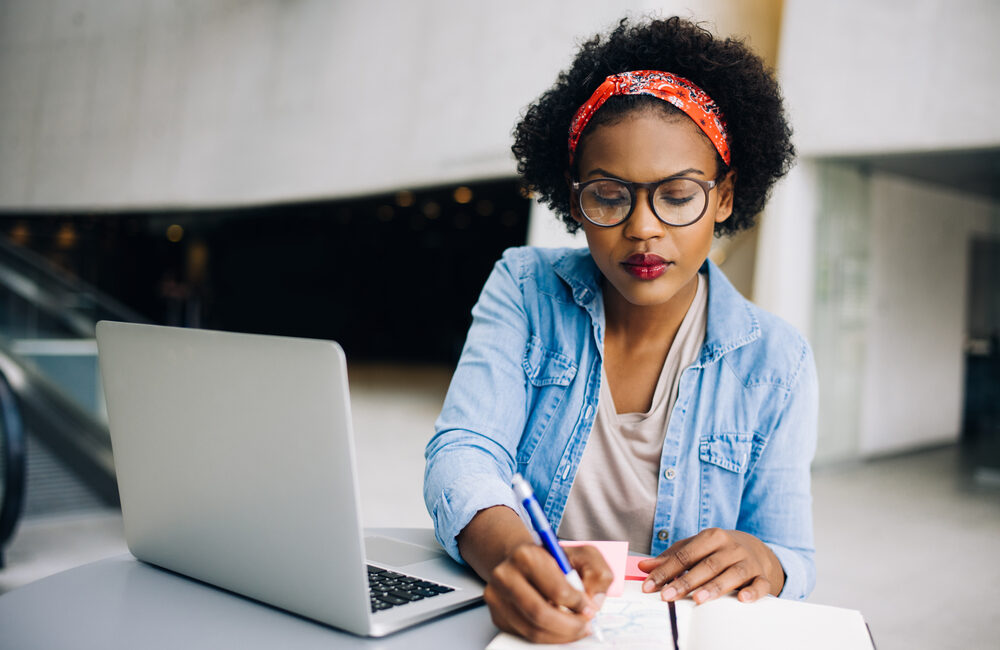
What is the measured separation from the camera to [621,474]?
134 centimetres

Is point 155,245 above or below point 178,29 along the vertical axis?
below

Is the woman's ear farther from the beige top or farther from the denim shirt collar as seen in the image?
the beige top

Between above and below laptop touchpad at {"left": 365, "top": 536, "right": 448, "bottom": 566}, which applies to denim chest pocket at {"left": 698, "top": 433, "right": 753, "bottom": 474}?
Result: above

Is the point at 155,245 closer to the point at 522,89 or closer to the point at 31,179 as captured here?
the point at 31,179

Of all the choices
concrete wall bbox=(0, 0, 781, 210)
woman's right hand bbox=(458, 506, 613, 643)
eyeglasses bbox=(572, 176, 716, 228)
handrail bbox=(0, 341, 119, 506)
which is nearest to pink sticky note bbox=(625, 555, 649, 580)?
woman's right hand bbox=(458, 506, 613, 643)

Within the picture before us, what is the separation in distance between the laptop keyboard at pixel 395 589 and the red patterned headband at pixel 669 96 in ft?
2.60

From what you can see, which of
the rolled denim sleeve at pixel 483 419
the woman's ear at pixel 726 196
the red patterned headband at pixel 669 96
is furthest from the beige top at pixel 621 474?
the red patterned headband at pixel 669 96

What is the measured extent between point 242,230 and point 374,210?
494 centimetres

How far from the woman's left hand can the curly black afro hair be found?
66cm

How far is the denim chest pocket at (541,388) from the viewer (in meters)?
1.40

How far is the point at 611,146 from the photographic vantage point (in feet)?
4.07

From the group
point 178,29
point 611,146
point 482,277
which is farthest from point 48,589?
point 482,277

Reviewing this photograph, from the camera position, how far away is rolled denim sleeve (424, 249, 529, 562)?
110 cm

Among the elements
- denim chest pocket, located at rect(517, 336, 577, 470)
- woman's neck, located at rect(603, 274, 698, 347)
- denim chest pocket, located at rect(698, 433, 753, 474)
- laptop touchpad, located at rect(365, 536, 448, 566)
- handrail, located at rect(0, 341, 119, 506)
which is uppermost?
woman's neck, located at rect(603, 274, 698, 347)
